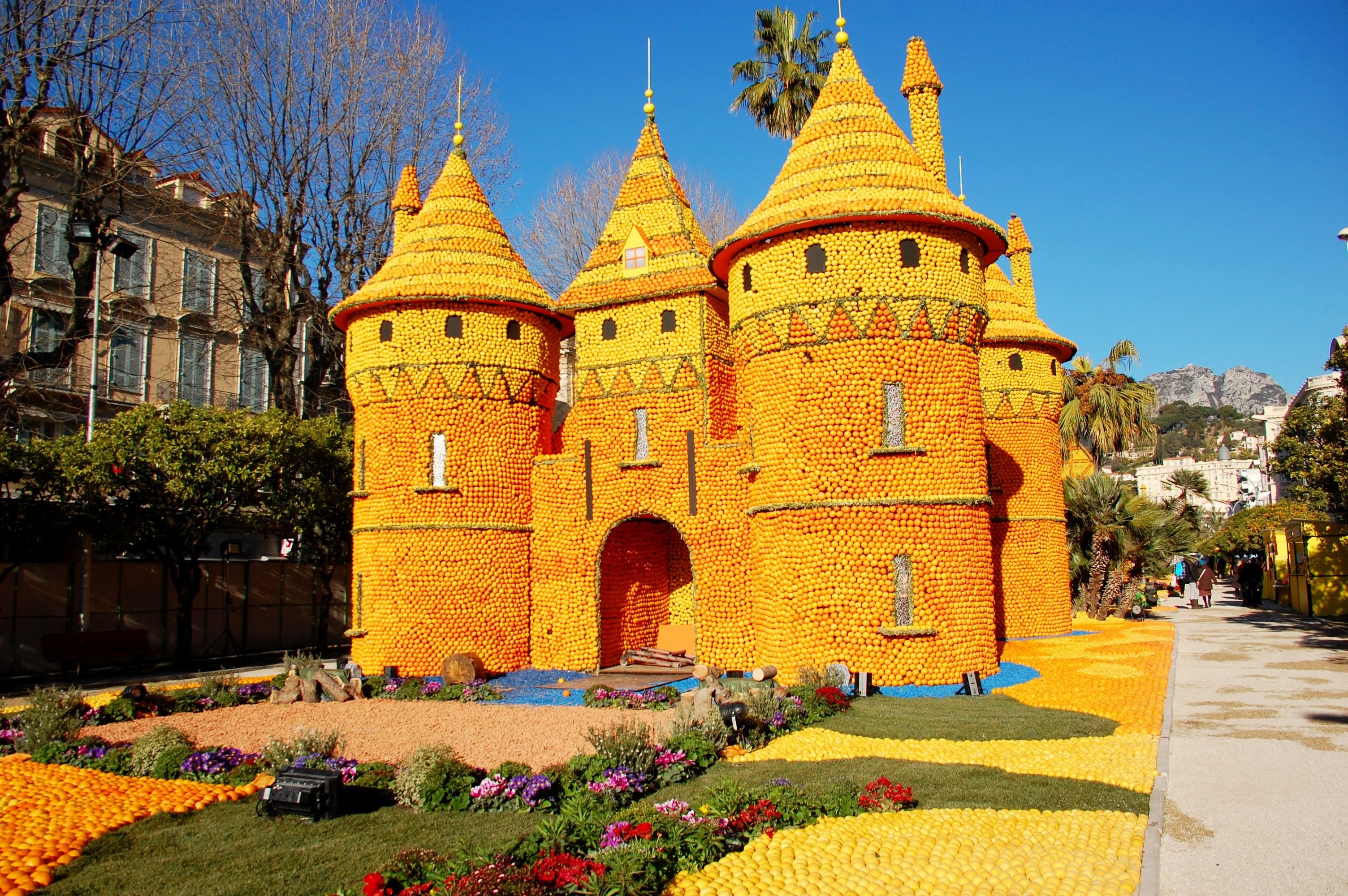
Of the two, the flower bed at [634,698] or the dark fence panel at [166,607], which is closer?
the flower bed at [634,698]

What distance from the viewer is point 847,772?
9375 millimetres

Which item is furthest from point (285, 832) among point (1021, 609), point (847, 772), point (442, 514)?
point (1021, 609)

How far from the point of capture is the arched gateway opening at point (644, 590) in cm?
1861

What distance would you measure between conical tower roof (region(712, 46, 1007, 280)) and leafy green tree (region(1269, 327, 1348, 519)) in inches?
360

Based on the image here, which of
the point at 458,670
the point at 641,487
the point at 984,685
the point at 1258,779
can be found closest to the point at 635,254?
the point at 641,487

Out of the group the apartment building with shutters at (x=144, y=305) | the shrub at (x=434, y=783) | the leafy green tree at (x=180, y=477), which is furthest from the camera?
the apartment building with shutters at (x=144, y=305)

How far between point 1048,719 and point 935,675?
96.2 inches

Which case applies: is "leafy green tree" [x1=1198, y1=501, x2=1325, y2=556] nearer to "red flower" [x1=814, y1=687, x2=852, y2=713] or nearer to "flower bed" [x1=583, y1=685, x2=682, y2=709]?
"red flower" [x1=814, y1=687, x2=852, y2=713]

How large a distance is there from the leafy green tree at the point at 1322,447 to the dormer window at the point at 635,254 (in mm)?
14745

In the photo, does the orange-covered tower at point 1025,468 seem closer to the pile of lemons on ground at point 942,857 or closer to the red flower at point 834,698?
the red flower at point 834,698

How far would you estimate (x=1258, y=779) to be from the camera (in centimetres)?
886

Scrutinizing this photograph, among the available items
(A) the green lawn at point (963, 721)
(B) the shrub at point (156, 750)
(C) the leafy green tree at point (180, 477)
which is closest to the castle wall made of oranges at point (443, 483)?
(C) the leafy green tree at point (180, 477)

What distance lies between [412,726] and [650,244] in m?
11.2

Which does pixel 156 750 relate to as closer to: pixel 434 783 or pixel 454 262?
pixel 434 783
